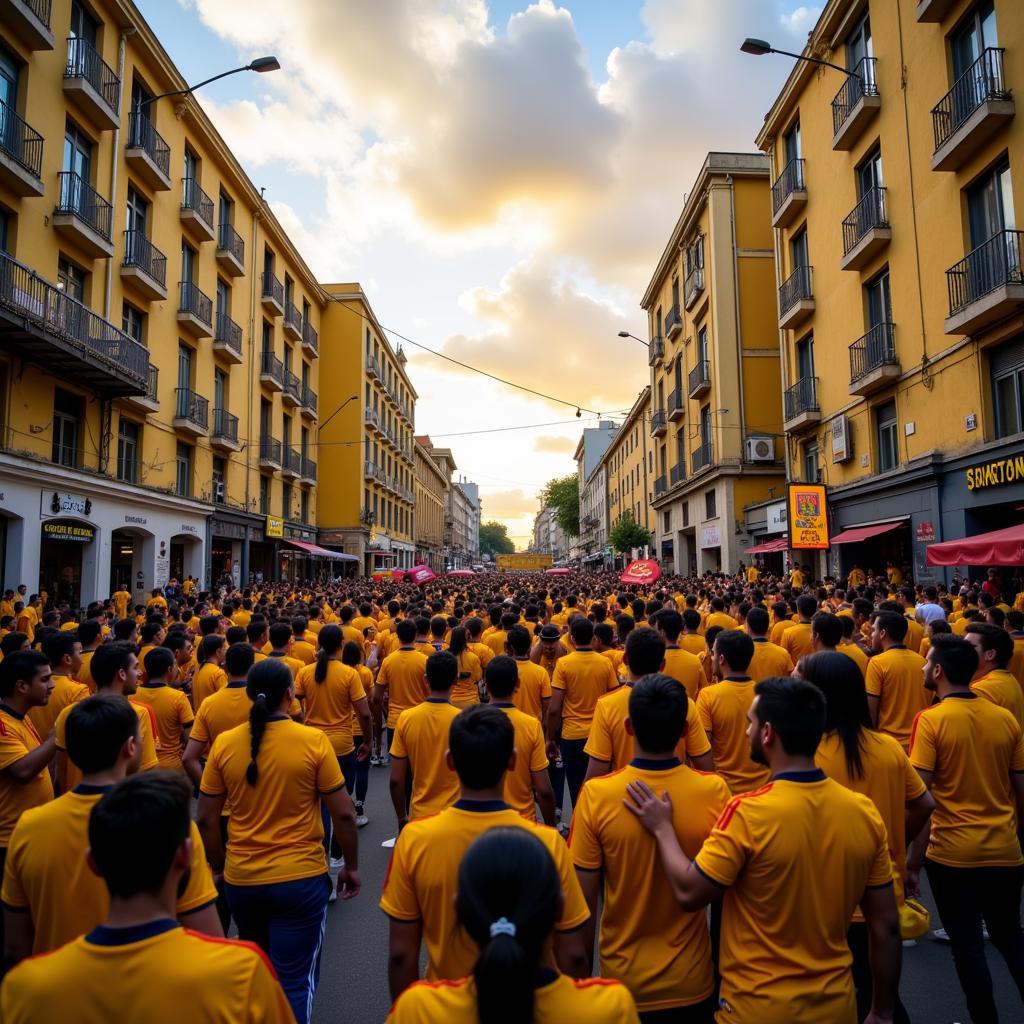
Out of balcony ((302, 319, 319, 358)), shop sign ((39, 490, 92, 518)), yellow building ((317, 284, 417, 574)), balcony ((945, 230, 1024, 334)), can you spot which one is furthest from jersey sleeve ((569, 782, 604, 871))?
yellow building ((317, 284, 417, 574))

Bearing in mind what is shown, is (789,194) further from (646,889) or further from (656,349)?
(646,889)

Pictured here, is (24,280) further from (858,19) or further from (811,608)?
(858,19)

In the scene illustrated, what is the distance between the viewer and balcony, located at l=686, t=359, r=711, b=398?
29133mm

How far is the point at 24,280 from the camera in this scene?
14.4 meters

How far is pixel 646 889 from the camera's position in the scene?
7.90 feet

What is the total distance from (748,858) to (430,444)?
104 m

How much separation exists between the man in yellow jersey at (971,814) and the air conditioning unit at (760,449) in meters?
24.8

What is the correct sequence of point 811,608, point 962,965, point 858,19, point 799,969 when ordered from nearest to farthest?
point 799,969, point 962,965, point 811,608, point 858,19

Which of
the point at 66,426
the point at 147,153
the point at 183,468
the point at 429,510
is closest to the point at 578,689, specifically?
the point at 66,426

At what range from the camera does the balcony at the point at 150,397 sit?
19.0 m

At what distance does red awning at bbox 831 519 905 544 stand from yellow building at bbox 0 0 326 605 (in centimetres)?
1849

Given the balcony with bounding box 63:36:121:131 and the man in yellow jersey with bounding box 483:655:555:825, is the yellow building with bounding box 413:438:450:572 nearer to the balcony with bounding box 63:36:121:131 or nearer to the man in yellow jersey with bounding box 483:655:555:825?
the balcony with bounding box 63:36:121:131

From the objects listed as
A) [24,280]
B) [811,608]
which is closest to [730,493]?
[811,608]

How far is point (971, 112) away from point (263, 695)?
51.8 feet
